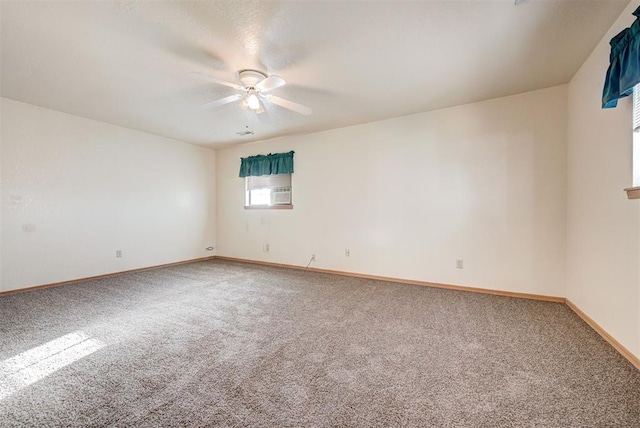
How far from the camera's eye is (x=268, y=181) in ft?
17.8

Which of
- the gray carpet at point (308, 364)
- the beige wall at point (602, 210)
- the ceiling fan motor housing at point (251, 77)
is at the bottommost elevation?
the gray carpet at point (308, 364)

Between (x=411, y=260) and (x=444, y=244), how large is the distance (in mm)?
514

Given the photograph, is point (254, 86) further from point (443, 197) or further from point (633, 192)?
point (633, 192)

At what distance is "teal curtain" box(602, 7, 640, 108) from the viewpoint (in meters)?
1.69

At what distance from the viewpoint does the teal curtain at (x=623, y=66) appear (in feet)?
5.54

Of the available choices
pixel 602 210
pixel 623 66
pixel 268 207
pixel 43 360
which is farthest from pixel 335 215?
pixel 43 360

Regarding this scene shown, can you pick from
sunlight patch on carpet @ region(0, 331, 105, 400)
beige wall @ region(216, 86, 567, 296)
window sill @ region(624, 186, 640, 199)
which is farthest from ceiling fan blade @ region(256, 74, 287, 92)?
window sill @ region(624, 186, 640, 199)

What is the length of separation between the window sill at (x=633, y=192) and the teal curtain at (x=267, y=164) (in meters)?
4.16

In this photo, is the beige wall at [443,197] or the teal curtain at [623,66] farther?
the beige wall at [443,197]

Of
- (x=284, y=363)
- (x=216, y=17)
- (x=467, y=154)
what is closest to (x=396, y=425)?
(x=284, y=363)

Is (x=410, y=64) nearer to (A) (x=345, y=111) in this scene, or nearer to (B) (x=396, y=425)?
(A) (x=345, y=111)

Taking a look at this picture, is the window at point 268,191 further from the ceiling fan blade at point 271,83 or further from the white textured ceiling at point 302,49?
the ceiling fan blade at point 271,83

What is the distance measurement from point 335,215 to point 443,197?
1715 mm

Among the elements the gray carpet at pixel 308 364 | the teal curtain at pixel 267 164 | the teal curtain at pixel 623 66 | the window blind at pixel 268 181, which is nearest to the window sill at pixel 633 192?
the teal curtain at pixel 623 66
